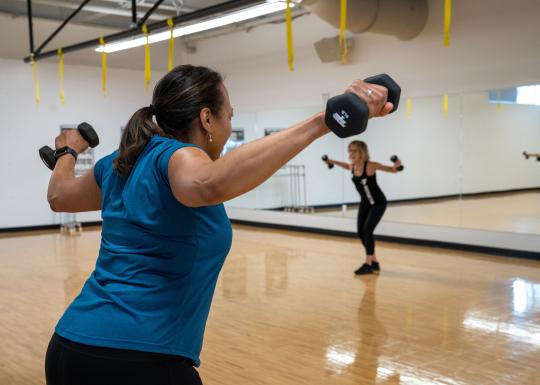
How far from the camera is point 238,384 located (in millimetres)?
3436

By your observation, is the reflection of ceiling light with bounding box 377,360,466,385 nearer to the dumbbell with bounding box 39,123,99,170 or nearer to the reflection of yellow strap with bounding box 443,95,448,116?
the dumbbell with bounding box 39,123,99,170

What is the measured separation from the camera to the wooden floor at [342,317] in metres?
3.63

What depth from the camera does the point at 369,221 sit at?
6.66m

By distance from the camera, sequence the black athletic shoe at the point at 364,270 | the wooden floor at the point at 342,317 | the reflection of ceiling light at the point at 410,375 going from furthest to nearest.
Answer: the black athletic shoe at the point at 364,270 → the wooden floor at the point at 342,317 → the reflection of ceiling light at the point at 410,375

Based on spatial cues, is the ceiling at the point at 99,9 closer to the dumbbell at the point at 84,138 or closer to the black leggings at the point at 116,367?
the dumbbell at the point at 84,138

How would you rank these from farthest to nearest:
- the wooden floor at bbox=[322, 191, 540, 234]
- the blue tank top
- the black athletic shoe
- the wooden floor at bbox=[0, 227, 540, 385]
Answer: the wooden floor at bbox=[322, 191, 540, 234] < the black athletic shoe < the wooden floor at bbox=[0, 227, 540, 385] < the blue tank top

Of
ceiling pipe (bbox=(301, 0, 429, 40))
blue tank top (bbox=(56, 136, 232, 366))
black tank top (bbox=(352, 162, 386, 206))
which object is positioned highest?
ceiling pipe (bbox=(301, 0, 429, 40))

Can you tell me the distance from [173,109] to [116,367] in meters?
0.55

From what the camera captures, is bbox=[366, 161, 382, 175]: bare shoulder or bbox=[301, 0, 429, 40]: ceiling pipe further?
bbox=[301, 0, 429, 40]: ceiling pipe

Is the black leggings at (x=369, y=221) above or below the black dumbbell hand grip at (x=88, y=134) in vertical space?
below

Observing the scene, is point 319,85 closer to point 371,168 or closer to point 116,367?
point 371,168

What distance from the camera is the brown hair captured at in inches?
50.9

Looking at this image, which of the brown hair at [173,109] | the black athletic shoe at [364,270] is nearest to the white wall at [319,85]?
the black athletic shoe at [364,270]

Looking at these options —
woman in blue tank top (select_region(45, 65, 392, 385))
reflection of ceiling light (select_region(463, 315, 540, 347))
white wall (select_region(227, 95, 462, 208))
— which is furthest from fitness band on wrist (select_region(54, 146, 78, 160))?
white wall (select_region(227, 95, 462, 208))
